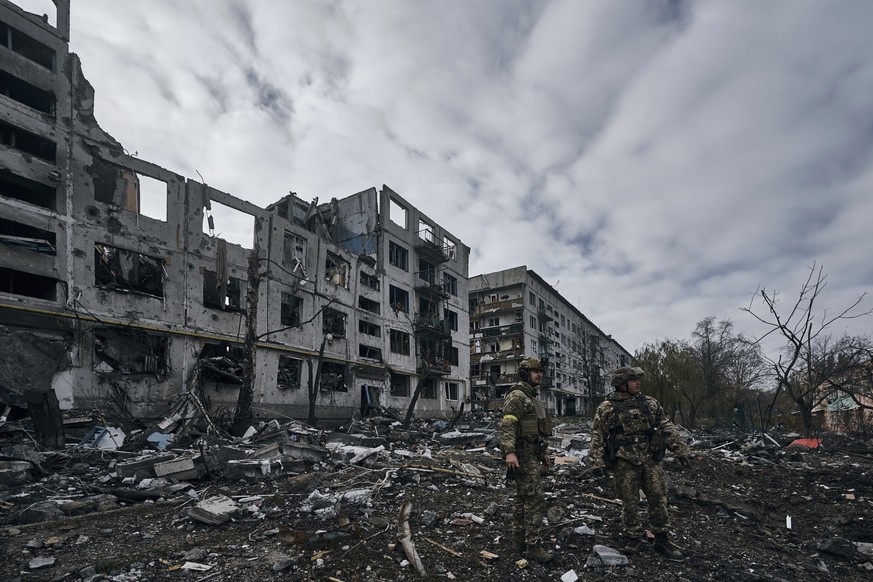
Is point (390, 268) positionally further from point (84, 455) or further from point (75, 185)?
point (84, 455)

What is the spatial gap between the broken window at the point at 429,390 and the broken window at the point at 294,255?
12.4 metres

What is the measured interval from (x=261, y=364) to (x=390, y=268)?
11.4 m

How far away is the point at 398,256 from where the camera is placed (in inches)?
1206

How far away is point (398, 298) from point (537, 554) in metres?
26.1

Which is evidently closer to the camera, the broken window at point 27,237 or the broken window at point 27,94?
the broken window at point 27,237

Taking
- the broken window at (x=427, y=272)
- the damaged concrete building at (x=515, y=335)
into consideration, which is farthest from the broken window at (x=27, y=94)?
the damaged concrete building at (x=515, y=335)

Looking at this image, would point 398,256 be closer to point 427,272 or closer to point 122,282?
point 427,272

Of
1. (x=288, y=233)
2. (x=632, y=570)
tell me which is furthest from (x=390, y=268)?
(x=632, y=570)

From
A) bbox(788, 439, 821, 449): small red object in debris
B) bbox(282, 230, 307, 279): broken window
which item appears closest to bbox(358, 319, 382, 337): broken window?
bbox(282, 230, 307, 279): broken window

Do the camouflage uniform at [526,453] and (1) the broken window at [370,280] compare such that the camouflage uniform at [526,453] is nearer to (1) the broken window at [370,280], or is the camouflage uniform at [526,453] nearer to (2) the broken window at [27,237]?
(2) the broken window at [27,237]

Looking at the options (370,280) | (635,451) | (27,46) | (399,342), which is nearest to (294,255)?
(370,280)

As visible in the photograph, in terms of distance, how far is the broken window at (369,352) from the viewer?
26.3 meters

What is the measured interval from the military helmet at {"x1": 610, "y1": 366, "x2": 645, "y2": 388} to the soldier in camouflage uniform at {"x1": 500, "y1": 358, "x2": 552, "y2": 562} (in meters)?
1.05

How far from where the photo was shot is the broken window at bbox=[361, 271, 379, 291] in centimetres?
2716
